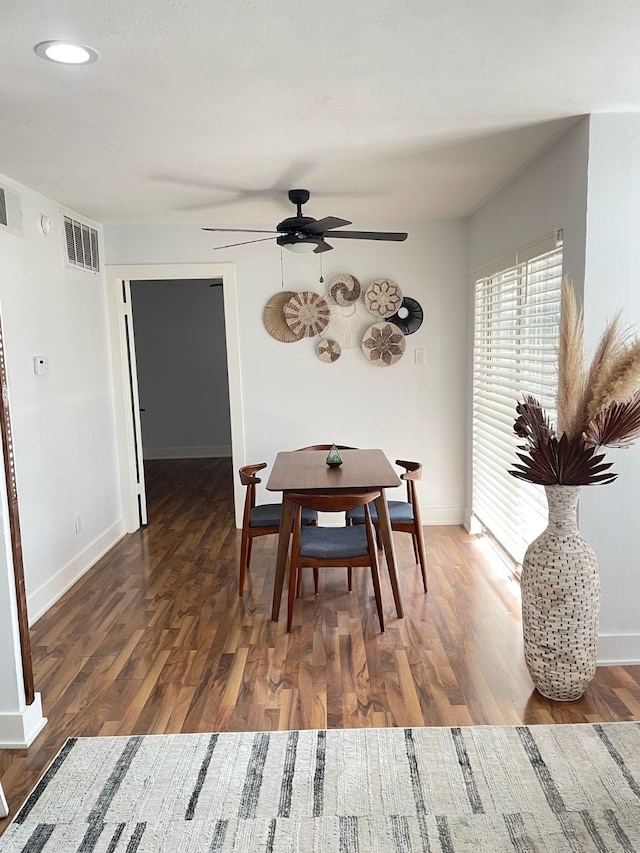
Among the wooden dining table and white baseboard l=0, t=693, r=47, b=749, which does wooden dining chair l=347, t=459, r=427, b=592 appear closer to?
the wooden dining table

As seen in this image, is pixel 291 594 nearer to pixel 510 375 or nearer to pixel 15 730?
pixel 15 730

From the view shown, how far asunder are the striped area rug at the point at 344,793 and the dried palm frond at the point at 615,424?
1.10 metres

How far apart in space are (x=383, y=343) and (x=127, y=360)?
205cm

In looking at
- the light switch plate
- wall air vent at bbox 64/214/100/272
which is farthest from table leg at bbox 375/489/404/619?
wall air vent at bbox 64/214/100/272

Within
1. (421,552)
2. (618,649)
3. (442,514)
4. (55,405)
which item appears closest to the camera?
(618,649)

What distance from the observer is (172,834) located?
185 cm

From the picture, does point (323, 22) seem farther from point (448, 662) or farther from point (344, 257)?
point (344, 257)

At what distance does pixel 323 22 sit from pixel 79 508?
3341 millimetres

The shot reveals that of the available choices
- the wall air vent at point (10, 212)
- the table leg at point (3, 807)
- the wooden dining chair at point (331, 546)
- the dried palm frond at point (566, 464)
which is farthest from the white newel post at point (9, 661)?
the dried palm frond at point (566, 464)

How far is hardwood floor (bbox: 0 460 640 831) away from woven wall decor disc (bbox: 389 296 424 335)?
1.73m

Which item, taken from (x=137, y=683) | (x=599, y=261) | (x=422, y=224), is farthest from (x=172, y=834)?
(x=422, y=224)

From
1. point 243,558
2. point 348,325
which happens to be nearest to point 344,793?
point 243,558

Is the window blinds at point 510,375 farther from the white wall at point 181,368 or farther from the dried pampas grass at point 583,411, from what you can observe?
the white wall at point 181,368

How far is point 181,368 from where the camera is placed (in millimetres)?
8305
